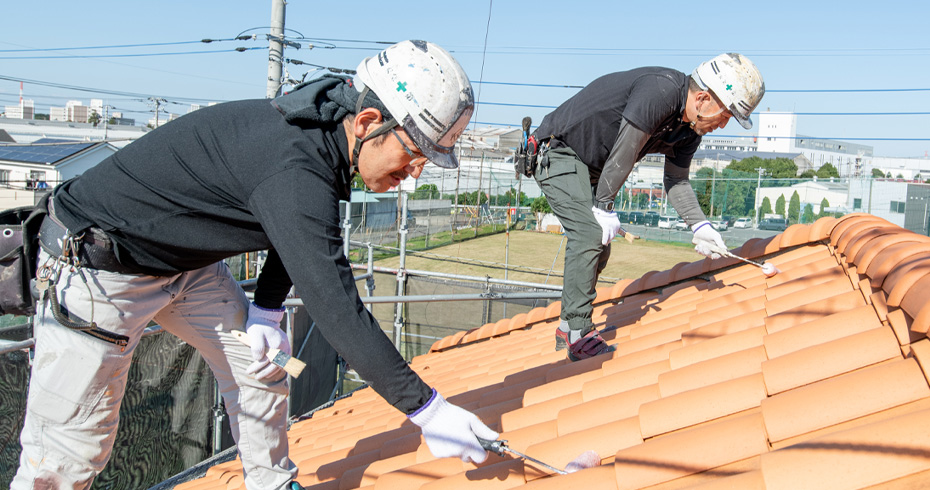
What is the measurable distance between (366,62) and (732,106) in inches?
83.4

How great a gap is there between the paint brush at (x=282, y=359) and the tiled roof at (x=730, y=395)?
1.76 ft

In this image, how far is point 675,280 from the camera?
4676 mm

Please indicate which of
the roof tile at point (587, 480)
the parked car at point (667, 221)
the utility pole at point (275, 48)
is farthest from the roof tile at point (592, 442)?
the parked car at point (667, 221)

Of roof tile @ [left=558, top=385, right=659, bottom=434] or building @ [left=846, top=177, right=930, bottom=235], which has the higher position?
building @ [left=846, top=177, right=930, bottom=235]

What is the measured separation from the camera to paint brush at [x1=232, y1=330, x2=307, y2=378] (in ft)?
7.70

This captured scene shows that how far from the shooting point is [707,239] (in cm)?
416

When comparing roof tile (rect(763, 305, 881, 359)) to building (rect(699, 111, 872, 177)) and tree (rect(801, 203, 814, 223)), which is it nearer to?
tree (rect(801, 203, 814, 223))

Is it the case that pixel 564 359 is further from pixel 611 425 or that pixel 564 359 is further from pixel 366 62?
pixel 366 62

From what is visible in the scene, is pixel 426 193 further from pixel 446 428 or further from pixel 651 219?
pixel 446 428

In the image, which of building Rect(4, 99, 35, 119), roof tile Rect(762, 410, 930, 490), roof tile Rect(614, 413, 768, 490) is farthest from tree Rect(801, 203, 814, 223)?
building Rect(4, 99, 35, 119)

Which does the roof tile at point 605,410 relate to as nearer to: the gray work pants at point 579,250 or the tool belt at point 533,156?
the gray work pants at point 579,250

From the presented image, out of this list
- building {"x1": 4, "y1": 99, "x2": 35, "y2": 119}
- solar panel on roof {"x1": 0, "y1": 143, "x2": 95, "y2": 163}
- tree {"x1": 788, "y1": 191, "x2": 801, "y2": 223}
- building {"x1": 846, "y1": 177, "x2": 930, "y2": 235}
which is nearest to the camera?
building {"x1": 846, "y1": 177, "x2": 930, "y2": 235}

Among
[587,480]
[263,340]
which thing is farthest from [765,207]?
[587,480]

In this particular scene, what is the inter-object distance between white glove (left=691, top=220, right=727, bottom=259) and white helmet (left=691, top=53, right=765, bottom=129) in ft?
2.90
